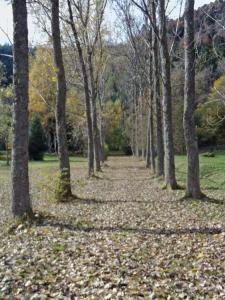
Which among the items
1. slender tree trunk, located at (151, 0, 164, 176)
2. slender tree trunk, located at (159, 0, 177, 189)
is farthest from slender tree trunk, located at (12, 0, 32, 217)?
slender tree trunk, located at (151, 0, 164, 176)

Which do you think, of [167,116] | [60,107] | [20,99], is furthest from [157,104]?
[20,99]

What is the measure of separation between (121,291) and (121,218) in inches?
192

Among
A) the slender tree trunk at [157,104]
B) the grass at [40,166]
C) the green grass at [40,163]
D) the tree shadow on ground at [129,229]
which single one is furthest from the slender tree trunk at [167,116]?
the green grass at [40,163]

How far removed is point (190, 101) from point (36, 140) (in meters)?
40.1

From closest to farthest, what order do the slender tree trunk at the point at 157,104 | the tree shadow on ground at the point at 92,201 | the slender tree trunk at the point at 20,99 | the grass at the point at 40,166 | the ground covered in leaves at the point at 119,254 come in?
the ground covered in leaves at the point at 119,254 < the slender tree trunk at the point at 20,99 < the tree shadow on ground at the point at 92,201 < the slender tree trunk at the point at 157,104 < the grass at the point at 40,166

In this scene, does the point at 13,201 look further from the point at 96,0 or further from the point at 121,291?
the point at 96,0

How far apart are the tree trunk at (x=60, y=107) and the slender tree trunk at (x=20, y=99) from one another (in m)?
3.64

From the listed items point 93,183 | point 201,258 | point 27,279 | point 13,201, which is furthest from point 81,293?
point 93,183

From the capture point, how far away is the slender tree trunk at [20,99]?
923 cm

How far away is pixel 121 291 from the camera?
5125 mm

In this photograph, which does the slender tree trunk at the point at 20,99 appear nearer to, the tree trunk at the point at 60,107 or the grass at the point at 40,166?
the tree trunk at the point at 60,107

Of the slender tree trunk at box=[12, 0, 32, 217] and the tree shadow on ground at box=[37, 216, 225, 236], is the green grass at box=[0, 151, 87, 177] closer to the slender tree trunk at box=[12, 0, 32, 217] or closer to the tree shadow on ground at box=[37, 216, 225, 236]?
the slender tree trunk at box=[12, 0, 32, 217]

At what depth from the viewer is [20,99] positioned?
9.23m

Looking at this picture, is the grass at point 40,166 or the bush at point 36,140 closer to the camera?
the grass at point 40,166
